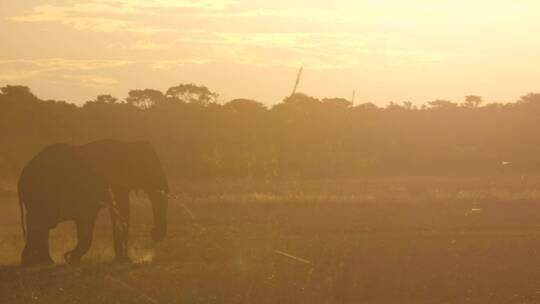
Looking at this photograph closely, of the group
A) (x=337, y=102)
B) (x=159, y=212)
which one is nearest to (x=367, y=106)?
(x=337, y=102)

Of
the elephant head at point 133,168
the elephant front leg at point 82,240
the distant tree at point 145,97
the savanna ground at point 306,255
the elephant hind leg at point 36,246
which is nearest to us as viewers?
the savanna ground at point 306,255

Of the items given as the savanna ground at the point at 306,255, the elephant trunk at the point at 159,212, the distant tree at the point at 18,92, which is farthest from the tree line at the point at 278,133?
the elephant trunk at the point at 159,212

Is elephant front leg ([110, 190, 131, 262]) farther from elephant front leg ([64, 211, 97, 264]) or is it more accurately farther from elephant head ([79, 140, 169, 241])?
elephant front leg ([64, 211, 97, 264])

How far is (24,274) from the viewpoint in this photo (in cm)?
1502

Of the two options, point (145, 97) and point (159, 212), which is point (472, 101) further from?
point (159, 212)

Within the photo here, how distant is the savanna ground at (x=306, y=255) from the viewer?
13.0 m

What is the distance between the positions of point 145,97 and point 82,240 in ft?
163

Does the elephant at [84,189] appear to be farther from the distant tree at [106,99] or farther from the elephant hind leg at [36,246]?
the distant tree at [106,99]

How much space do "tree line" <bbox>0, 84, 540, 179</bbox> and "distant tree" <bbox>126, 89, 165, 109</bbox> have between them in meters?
0.08

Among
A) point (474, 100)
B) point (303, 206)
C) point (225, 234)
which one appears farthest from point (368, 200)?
point (474, 100)

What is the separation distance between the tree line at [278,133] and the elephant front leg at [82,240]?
26.9 metres

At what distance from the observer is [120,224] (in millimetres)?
17125

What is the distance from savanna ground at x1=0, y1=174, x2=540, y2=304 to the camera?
12977mm

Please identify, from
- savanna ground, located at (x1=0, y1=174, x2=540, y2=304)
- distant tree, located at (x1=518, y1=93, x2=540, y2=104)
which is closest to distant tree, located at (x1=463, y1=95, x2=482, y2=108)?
distant tree, located at (x1=518, y1=93, x2=540, y2=104)
